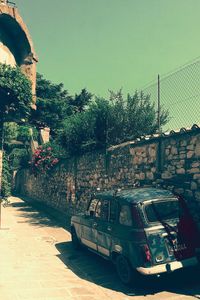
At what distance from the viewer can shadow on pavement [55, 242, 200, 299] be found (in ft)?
19.0

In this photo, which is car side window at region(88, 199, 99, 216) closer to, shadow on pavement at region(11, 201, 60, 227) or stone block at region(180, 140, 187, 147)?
stone block at region(180, 140, 187, 147)

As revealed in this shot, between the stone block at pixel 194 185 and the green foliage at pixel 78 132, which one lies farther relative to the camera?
the green foliage at pixel 78 132

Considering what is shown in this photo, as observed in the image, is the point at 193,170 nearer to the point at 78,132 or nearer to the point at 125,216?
the point at 125,216

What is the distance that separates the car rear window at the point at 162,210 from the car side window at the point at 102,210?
1259mm

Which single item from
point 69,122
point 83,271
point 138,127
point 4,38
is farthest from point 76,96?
point 83,271

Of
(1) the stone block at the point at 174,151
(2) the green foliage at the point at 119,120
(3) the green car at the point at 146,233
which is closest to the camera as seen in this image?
(3) the green car at the point at 146,233

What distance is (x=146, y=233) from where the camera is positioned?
18.8ft

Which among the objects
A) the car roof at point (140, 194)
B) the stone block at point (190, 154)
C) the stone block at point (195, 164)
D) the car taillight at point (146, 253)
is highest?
the stone block at point (190, 154)

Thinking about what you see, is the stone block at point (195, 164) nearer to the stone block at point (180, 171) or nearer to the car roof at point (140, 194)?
the stone block at point (180, 171)

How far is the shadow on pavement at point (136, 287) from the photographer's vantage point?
5.78m

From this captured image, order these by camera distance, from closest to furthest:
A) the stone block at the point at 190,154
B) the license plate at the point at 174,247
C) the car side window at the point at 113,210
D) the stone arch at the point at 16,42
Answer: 1. the license plate at the point at 174,247
2. the car side window at the point at 113,210
3. the stone block at the point at 190,154
4. the stone arch at the point at 16,42

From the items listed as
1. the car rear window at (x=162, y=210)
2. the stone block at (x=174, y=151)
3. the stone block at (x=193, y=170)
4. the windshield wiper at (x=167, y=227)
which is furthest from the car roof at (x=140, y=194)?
the stone block at (x=174, y=151)

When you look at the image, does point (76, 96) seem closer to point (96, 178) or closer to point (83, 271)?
point (96, 178)

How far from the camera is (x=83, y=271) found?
7.24 metres
